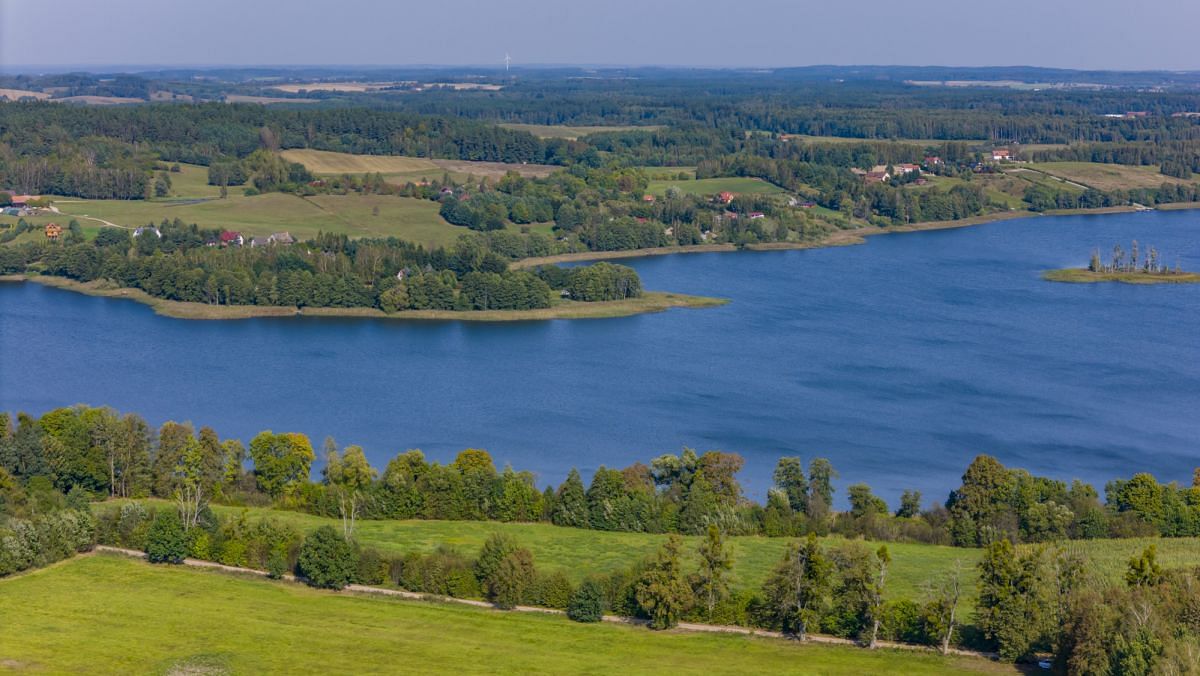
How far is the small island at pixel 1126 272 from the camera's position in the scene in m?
46.4

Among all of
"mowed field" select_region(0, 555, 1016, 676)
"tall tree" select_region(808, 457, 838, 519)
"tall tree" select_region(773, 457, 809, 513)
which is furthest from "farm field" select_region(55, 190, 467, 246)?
"mowed field" select_region(0, 555, 1016, 676)

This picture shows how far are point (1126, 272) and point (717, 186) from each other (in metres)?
21.0

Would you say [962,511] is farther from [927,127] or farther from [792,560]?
[927,127]

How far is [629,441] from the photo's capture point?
2727 centimetres

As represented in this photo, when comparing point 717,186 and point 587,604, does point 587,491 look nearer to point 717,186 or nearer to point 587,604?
point 587,604

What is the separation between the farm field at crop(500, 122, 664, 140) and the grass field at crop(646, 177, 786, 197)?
79.1ft

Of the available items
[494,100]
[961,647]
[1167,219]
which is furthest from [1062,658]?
[494,100]

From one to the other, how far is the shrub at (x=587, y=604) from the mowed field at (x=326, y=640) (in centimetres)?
19

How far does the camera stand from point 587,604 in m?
18.1

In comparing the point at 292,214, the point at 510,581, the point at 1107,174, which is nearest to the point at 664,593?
the point at 510,581

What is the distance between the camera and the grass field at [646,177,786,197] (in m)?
61.5

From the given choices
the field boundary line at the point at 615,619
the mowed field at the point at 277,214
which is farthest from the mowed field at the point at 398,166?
the field boundary line at the point at 615,619

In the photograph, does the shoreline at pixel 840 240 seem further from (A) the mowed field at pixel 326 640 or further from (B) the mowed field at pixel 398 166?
(A) the mowed field at pixel 326 640

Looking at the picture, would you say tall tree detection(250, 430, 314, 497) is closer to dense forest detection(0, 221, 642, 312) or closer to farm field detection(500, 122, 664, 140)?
dense forest detection(0, 221, 642, 312)
